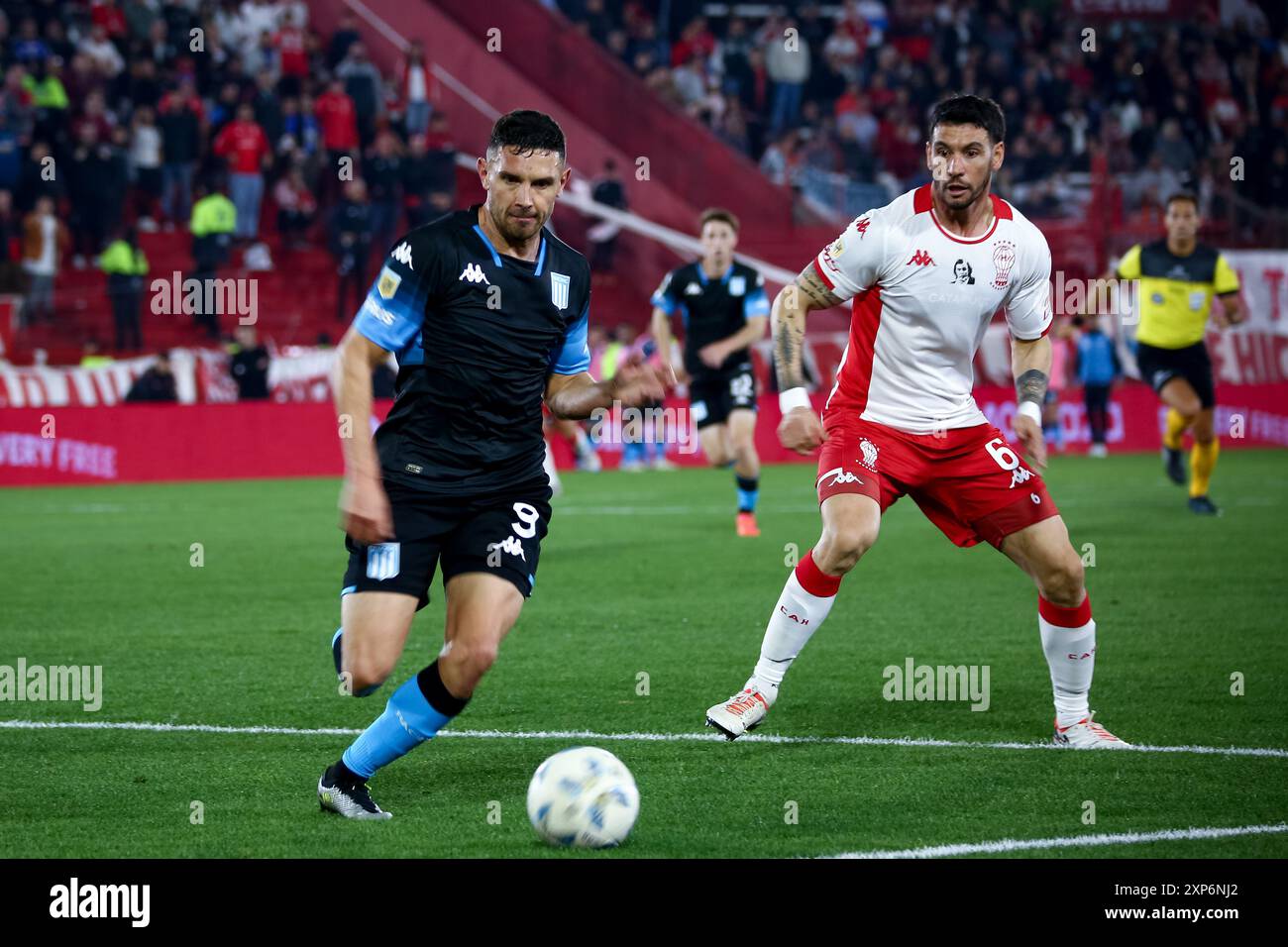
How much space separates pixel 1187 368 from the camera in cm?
1502

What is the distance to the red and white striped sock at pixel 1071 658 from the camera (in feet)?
21.2

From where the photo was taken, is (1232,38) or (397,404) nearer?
(397,404)

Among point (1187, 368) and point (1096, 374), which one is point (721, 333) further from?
point (1096, 374)

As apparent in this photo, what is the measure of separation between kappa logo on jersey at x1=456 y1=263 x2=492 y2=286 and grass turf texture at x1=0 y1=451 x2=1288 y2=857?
1.67 m

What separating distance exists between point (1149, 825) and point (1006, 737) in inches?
55.2

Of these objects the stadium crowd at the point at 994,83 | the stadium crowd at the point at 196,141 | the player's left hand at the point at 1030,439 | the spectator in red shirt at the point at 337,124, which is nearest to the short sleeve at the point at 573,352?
the player's left hand at the point at 1030,439

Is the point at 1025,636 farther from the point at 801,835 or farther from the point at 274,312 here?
the point at 274,312

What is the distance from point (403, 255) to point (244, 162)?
62.9 feet

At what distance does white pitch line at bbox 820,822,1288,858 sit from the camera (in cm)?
486

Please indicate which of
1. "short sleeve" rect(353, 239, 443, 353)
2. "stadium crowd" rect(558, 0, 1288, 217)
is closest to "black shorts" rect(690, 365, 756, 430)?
"short sleeve" rect(353, 239, 443, 353)

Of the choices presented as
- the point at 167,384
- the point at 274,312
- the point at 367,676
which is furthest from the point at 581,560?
the point at 274,312

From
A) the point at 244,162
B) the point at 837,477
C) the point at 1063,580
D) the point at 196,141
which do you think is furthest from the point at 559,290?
the point at 196,141

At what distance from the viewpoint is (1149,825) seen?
519cm

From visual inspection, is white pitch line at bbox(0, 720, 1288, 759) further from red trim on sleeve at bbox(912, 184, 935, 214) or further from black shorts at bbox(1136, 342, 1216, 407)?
black shorts at bbox(1136, 342, 1216, 407)
